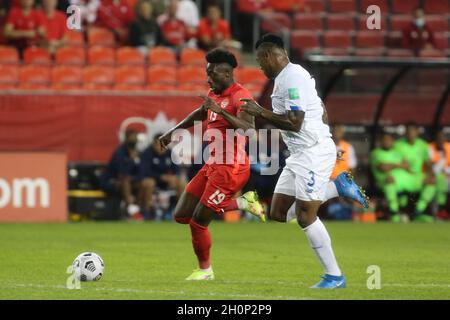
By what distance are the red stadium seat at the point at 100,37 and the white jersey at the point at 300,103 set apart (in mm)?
14390

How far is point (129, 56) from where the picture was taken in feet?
78.0

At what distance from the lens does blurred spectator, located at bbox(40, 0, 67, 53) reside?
23391 mm

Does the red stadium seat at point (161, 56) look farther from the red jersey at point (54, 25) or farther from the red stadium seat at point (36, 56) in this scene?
the red stadium seat at point (36, 56)

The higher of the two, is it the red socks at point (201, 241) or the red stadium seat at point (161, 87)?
the red stadium seat at point (161, 87)

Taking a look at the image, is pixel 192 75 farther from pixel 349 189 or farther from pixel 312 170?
pixel 312 170

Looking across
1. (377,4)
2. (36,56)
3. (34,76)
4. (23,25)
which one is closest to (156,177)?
(34,76)

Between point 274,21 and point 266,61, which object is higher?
point 274,21

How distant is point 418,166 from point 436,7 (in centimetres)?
700

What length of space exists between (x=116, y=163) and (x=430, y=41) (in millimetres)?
8405

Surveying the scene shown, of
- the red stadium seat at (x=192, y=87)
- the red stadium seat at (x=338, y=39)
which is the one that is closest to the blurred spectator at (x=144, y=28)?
the red stadium seat at (x=192, y=87)

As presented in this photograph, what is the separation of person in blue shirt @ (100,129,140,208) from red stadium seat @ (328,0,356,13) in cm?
749

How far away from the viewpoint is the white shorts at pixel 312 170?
396 inches

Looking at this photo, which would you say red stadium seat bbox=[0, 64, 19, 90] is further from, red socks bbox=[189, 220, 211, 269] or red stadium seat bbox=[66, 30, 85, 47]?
red socks bbox=[189, 220, 211, 269]

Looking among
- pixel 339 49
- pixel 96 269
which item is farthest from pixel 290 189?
pixel 339 49
